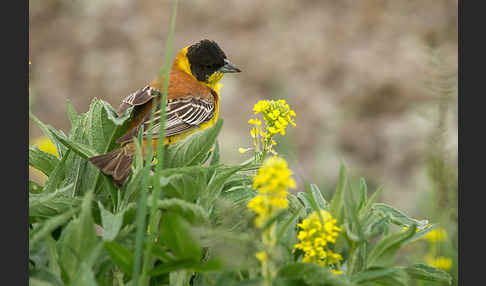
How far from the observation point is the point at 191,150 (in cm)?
172

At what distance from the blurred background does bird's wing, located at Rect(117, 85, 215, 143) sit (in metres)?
2.21

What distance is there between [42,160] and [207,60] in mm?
2487

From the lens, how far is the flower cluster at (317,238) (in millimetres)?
1531

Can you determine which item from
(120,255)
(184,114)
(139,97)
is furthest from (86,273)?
(184,114)

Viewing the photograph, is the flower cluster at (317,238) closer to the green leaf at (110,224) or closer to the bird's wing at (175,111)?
the green leaf at (110,224)

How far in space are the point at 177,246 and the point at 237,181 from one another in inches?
17.6

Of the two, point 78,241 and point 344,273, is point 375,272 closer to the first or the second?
point 344,273

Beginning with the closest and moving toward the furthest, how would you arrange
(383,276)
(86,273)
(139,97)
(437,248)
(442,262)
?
(86,273) < (383,276) < (139,97) < (437,248) < (442,262)

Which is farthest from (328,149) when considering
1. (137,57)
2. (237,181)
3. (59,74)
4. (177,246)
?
(177,246)

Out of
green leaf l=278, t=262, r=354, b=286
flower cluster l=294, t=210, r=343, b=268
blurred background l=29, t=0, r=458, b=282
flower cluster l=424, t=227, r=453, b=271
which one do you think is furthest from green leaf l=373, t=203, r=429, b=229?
blurred background l=29, t=0, r=458, b=282

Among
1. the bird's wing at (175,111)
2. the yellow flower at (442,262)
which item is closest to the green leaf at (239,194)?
the bird's wing at (175,111)

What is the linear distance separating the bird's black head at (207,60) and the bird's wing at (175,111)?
1.35ft

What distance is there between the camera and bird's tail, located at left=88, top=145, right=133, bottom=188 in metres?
1.66

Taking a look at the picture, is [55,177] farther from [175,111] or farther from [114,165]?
[175,111]
